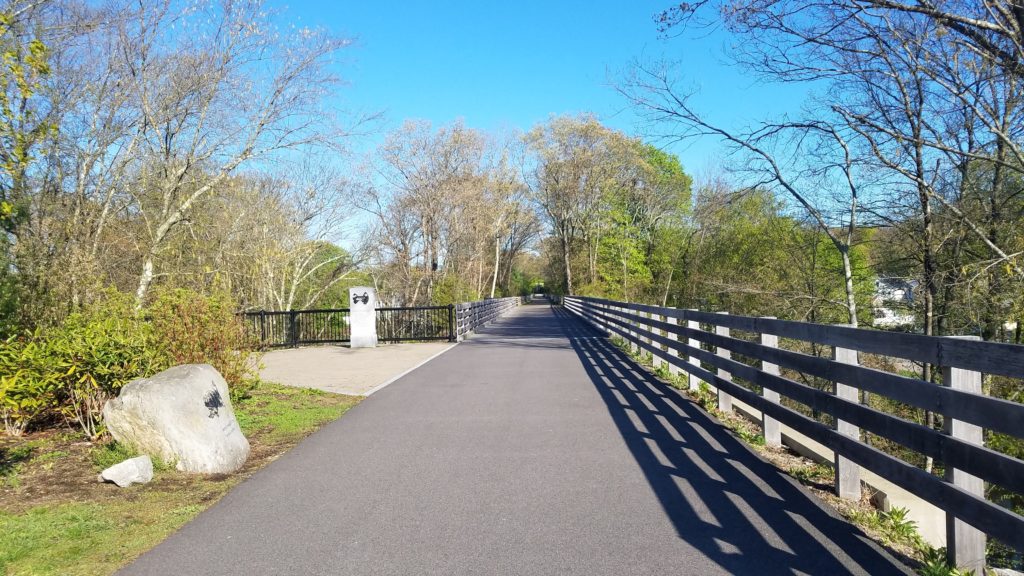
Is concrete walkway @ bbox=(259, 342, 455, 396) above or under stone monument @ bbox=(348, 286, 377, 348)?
under

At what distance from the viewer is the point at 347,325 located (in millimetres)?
20359

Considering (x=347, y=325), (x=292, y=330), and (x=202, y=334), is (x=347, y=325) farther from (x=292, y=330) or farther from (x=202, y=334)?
(x=202, y=334)

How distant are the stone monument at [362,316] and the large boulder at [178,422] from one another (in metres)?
11.4

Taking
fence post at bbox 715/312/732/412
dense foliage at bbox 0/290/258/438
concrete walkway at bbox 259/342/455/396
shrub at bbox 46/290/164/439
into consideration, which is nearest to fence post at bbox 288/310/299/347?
concrete walkway at bbox 259/342/455/396

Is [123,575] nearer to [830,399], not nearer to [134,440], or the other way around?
[134,440]

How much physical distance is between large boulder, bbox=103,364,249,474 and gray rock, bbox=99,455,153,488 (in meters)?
0.31

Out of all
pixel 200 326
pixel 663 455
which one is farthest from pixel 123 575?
pixel 200 326

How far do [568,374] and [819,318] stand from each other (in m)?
11.9

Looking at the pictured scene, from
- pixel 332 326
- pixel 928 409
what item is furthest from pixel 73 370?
pixel 332 326

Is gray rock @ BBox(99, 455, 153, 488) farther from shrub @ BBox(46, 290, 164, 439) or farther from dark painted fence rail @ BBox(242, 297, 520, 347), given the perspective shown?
dark painted fence rail @ BBox(242, 297, 520, 347)

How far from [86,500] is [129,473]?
375 millimetres

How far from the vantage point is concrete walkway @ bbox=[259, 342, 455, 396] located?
432 inches

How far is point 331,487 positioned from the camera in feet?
16.6

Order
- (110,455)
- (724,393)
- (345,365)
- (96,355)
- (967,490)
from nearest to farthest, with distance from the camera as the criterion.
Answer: (967,490)
(110,455)
(96,355)
(724,393)
(345,365)
